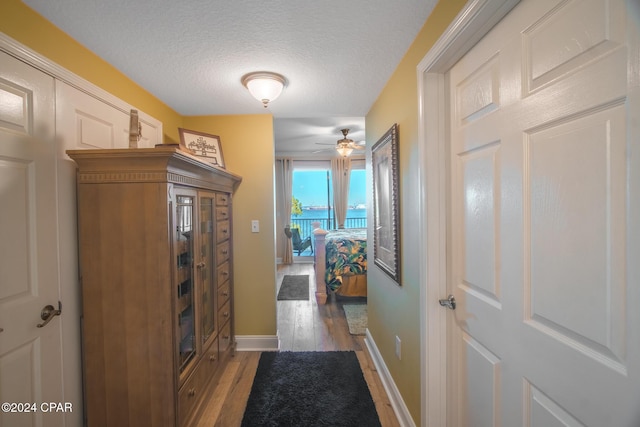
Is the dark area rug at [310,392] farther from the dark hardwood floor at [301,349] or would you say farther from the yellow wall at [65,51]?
the yellow wall at [65,51]

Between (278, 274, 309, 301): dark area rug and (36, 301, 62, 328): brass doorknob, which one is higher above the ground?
(36, 301, 62, 328): brass doorknob

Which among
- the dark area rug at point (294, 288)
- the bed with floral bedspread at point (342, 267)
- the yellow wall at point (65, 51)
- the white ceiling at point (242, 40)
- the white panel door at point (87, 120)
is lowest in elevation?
the dark area rug at point (294, 288)

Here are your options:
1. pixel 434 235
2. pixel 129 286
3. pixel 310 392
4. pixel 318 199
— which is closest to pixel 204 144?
pixel 129 286

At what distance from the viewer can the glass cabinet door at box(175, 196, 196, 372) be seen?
1562mm

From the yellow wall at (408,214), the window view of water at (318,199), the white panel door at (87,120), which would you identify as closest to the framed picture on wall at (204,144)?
the white panel door at (87,120)

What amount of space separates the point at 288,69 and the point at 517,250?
1.67 m

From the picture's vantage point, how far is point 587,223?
2.15 feet

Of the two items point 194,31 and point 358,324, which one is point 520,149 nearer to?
point 194,31

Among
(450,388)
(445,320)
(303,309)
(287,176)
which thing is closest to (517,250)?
(445,320)

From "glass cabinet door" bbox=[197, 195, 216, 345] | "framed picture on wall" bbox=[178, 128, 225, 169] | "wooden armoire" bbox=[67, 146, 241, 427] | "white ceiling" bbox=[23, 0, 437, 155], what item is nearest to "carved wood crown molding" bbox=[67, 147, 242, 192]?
"wooden armoire" bbox=[67, 146, 241, 427]

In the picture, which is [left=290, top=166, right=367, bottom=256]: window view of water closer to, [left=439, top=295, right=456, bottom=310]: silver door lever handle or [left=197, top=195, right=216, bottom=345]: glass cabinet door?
[left=197, top=195, right=216, bottom=345]: glass cabinet door

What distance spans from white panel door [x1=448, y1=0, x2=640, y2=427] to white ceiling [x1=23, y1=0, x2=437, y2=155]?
541 mm

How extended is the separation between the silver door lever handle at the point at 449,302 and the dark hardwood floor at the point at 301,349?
1.01 meters

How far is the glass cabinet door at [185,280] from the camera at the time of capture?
61.5 inches
